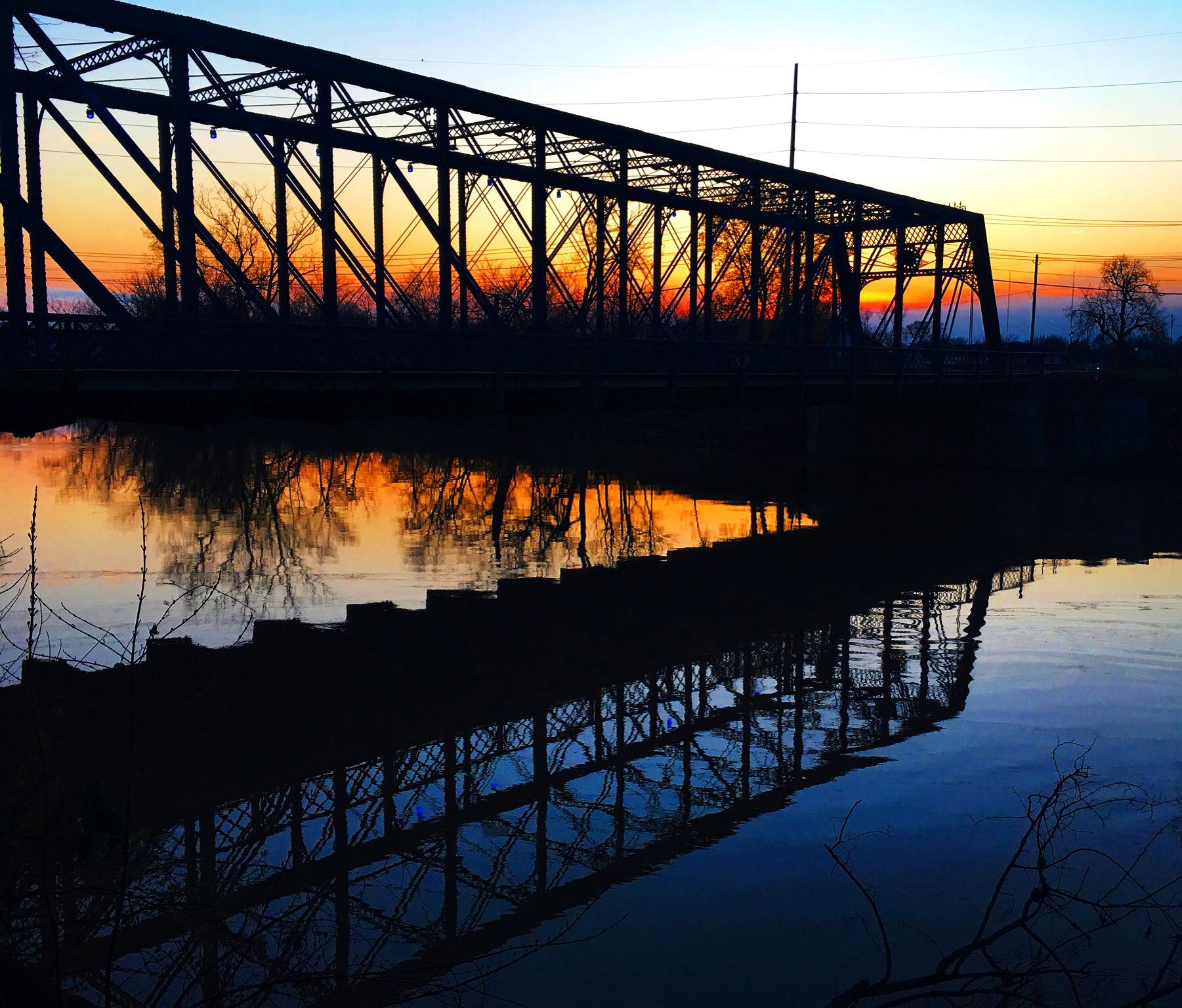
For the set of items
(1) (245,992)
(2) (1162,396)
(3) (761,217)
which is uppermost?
(3) (761,217)

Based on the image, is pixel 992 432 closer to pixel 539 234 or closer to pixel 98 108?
pixel 539 234

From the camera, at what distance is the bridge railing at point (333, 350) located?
1694cm

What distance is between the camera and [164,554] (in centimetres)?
2216

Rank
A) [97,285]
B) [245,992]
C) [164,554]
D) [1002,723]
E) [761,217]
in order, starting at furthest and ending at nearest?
1. [761,217]
2. [164,554]
3. [97,285]
4. [1002,723]
5. [245,992]

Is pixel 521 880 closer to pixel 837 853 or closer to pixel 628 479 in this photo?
pixel 837 853

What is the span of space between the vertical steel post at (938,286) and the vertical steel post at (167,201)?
108 ft

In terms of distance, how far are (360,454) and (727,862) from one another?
41384mm

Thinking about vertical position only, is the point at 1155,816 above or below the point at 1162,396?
below

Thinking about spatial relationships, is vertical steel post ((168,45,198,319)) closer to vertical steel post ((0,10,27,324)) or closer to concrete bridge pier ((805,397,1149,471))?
vertical steel post ((0,10,27,324))

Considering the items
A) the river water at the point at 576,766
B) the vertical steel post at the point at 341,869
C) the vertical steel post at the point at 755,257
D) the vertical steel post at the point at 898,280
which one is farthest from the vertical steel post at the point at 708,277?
the vertical steel post at the point at 341,869

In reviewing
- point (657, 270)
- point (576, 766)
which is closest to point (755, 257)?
point (657, 270)

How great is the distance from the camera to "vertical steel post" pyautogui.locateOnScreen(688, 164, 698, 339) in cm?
3516

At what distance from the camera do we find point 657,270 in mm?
34500

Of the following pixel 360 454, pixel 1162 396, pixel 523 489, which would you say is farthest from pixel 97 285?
pixel 1162 396
